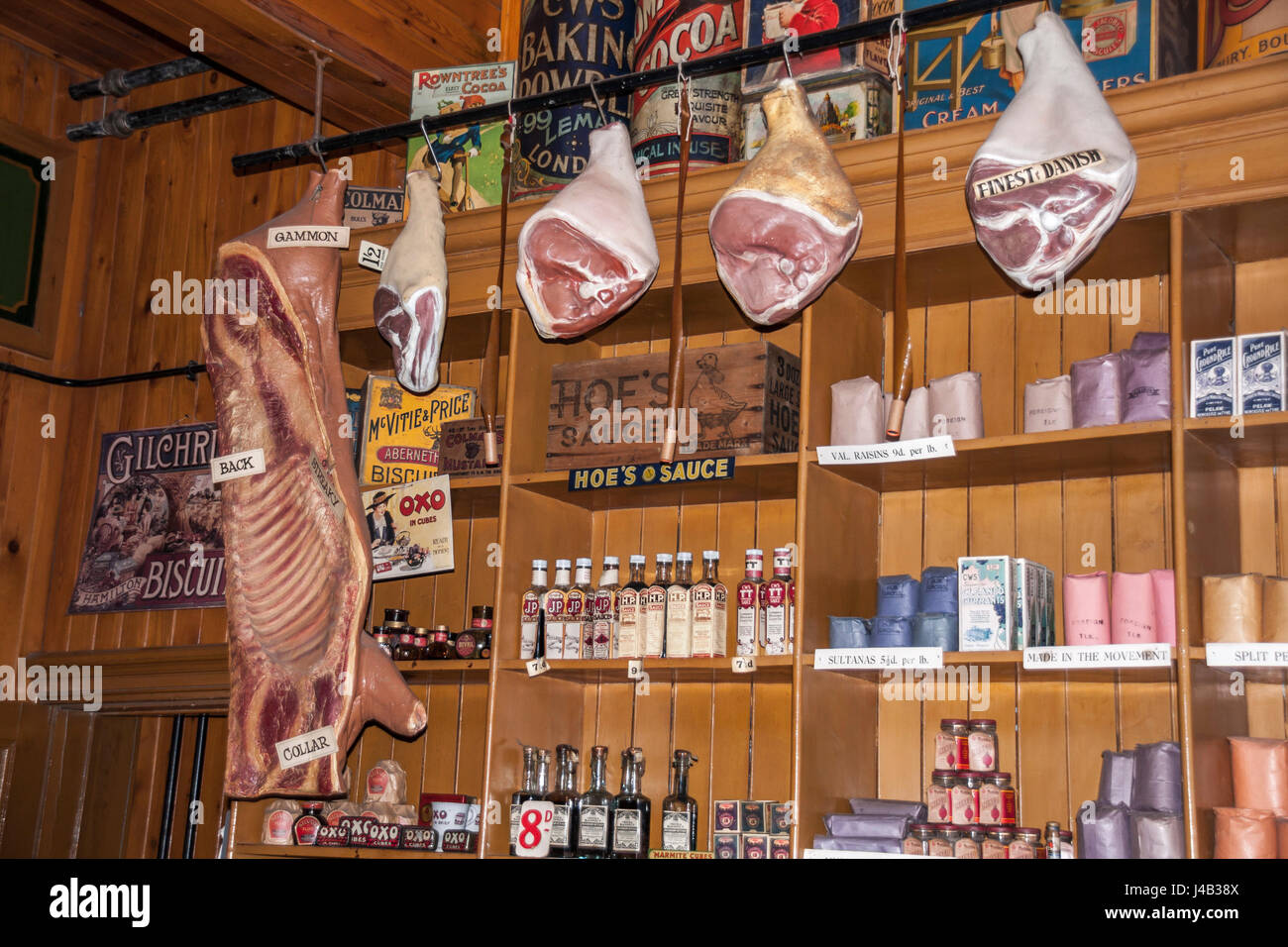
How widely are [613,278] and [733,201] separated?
1.19ft

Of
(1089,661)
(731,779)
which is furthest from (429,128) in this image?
(1089,661)

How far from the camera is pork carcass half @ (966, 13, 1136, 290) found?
2.44 m

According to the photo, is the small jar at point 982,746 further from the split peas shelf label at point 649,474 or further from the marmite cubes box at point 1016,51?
the marmite cubes box at point 1016,51

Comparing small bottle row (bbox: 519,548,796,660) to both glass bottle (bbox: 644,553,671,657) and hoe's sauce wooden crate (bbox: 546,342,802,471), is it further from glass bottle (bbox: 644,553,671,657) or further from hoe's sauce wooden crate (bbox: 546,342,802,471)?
hoe's sauce wooden crate (bbox: 546,342,802,471)

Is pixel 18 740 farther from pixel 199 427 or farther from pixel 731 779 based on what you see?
Result: pixel 731 779

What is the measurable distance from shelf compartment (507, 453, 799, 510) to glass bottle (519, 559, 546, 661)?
8.0 inches

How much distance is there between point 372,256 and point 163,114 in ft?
4.85

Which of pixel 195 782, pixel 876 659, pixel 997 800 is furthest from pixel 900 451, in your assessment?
pixel 195 782

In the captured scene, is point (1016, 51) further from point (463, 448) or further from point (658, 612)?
point (463, 448)

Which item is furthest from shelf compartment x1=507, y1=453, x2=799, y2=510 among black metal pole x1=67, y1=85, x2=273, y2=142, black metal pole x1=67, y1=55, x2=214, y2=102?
black metal pole x1=67, y1=55, x2=214, y2=102

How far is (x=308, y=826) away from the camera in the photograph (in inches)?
132

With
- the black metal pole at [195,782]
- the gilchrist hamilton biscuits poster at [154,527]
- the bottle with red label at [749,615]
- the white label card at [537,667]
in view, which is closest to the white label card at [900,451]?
the bottle with red label at [749,615]

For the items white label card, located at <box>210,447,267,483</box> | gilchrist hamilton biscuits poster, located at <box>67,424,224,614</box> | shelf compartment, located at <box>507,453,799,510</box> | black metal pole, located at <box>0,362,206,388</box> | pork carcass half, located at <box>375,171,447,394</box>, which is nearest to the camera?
shelf compartment, located at <box>507,453,799,510</box>

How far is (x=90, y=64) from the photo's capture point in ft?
15.4
